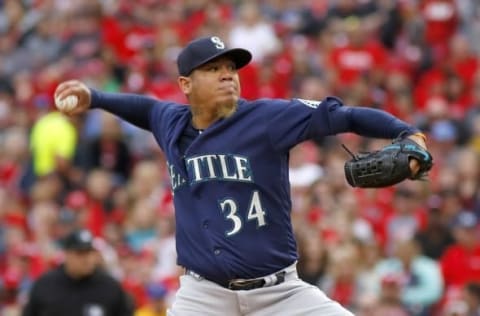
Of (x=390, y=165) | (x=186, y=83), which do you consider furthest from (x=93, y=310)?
(x=390, y=165)

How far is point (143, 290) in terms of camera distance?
11.9 meters

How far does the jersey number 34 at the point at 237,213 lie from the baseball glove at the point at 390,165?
552mm

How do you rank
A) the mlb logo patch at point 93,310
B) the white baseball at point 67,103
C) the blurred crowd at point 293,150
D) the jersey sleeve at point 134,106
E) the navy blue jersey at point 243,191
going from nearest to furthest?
the navy blue jersey at point 243,191 → the white baseball at point 67,103 → the jersey sleeve at point 134,106 → the mlb logo patch at point 93,310 → the blurred crowd at point 293,150

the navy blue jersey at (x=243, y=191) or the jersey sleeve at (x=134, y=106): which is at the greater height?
the jersey sleeve at (x=134, y=106)

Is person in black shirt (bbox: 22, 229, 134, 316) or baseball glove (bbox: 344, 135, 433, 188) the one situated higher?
baseball glove (bbox: 344, 135, 433, 188)

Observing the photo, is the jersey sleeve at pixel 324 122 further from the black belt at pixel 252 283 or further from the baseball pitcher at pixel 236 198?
the black belt at pixel 252 283

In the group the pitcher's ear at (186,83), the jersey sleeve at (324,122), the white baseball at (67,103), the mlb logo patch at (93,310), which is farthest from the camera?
the mlb logo patch at (93,310)

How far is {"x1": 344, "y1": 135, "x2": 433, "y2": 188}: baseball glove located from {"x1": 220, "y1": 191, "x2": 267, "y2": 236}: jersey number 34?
21.7 inches

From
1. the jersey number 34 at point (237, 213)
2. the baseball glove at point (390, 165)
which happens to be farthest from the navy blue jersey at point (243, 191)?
the baseball glove at point (390, 165)

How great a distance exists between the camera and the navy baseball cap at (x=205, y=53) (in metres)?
7.02

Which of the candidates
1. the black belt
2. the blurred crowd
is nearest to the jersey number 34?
the black belt

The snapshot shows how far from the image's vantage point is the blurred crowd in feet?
37.8

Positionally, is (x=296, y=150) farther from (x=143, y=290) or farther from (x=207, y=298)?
(x=207, y=298)

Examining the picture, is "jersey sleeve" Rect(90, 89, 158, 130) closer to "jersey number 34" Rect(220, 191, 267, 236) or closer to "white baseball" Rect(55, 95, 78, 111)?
"white baseball" Rect(55, 95, 78, 111)
